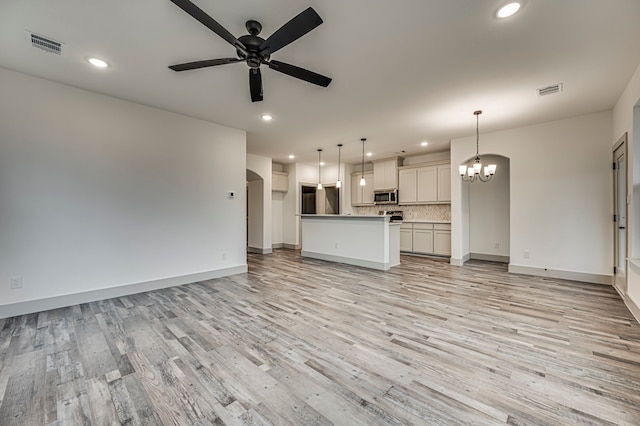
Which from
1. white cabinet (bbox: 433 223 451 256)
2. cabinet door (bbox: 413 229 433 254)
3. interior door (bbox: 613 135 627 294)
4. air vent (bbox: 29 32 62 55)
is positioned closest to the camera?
air vent (bbox: 29 32 62 55)

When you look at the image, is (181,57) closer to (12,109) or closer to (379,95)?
(12,109)

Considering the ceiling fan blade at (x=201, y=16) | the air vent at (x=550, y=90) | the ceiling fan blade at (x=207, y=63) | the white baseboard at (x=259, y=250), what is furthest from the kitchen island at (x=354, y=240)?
the ceiling fan blade at (x=201, y=16)

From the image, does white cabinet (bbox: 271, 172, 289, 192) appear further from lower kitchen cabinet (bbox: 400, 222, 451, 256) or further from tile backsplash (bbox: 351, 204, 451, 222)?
lower kitchen cabinet (bbox: 400, 222, 451, 256)

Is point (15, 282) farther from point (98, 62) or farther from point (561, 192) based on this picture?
point (561, 192)

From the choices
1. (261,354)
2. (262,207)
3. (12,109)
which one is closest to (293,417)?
(261,354)

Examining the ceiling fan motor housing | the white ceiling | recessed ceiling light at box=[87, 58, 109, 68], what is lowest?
the ceiling fan motor housing

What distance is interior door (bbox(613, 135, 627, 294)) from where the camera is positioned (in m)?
3.65

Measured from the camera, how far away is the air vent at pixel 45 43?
2365 millimetres

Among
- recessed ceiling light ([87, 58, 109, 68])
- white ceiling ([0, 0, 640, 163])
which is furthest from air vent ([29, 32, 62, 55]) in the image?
recessed ceiling light ([87, 58, 109, 68])

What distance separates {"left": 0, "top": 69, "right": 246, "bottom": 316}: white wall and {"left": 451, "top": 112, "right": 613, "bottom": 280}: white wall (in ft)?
17.8

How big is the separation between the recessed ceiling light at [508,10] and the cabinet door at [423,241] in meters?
5.20

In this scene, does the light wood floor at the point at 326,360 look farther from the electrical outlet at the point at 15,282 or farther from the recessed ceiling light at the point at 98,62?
the recessed ceiling light at the point at 98,62

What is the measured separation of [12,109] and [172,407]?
378 cm

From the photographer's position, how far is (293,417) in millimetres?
1485
